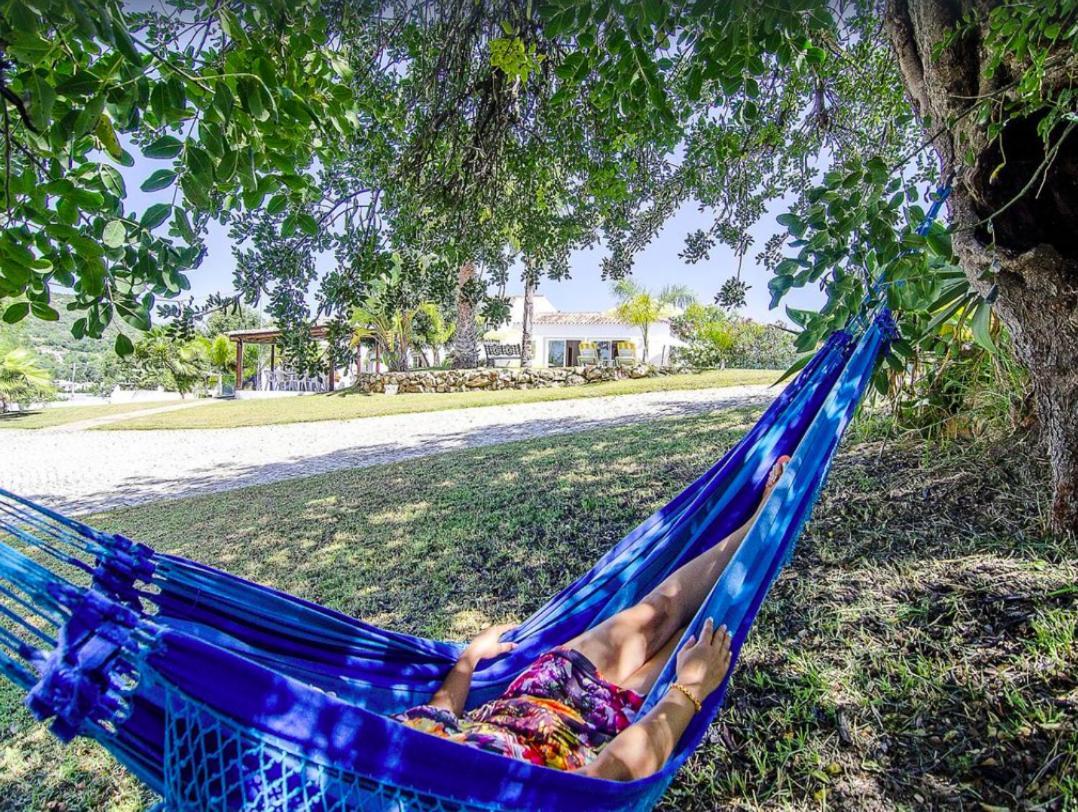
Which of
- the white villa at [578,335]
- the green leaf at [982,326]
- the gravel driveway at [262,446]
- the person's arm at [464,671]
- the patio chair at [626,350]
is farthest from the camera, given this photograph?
the white villa at [578,335]

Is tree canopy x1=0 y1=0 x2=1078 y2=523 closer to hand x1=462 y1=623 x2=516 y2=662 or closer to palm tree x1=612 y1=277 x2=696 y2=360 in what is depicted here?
hand x1=462 y1=623 x2=516 y2=662

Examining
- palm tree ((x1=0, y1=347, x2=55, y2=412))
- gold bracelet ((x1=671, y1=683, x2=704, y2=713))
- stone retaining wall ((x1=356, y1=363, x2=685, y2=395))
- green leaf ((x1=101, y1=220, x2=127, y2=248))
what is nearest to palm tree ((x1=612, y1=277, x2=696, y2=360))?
stone retaining wall ((x1=356, y1=363, x2=685, y2=395))

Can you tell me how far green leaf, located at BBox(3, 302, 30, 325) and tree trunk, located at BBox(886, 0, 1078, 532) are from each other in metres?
2.17

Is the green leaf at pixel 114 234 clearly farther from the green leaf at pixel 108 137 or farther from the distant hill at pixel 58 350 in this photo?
the distant hill at pixel 58 350

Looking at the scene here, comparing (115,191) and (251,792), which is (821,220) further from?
(115,191)

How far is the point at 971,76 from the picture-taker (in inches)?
71.4

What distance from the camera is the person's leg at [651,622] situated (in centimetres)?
144

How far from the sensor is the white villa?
2553cm

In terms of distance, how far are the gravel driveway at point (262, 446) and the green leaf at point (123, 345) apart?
4561 mm

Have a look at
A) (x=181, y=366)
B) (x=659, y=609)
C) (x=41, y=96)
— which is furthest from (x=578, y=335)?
(x=41, y=96)

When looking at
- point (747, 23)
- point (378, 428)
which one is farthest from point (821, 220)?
point (378, 428)

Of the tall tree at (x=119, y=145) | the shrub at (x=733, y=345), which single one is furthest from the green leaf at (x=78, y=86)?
the shrub at (x=733, y=345)

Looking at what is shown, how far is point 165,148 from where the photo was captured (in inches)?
42.2

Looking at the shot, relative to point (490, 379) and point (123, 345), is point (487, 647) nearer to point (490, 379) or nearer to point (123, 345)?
point (123, 345)
